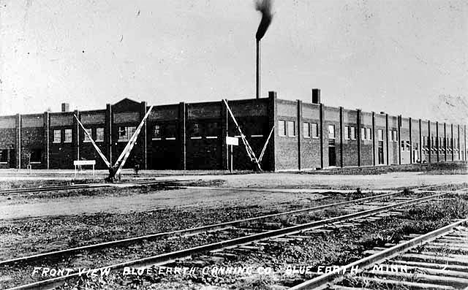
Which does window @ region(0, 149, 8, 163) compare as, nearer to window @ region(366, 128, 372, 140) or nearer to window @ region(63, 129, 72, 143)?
window @ region(63, 129, 72, 143)

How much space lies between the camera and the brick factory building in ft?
153

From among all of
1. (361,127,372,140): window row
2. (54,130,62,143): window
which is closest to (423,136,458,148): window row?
(361,127,372,140): window row

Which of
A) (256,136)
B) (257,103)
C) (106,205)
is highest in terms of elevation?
(257,103)

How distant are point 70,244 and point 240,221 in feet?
13.0

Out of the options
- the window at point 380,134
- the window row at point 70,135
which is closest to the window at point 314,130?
the window at point 380,134

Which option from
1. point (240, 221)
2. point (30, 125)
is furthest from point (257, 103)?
point (240, 221)

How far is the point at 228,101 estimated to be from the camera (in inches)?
1863

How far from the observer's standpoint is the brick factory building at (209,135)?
46.7 meters

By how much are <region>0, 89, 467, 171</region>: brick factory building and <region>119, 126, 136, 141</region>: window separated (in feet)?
0.11

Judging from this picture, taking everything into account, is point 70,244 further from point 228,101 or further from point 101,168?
point 101,168

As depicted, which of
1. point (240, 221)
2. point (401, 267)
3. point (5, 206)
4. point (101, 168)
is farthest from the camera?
point (101, 168)

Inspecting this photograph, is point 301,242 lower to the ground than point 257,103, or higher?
lower

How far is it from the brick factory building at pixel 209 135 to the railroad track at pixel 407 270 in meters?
37.4

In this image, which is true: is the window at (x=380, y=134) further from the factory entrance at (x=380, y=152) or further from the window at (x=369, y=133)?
the window at (x=369, y=133)
